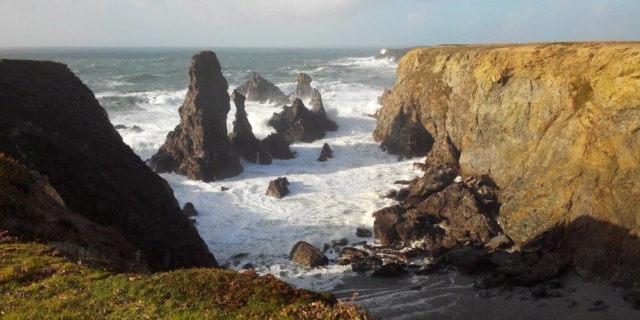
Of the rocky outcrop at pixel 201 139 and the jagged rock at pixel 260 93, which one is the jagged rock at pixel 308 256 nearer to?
the rocky outcrop at pixel 201 139

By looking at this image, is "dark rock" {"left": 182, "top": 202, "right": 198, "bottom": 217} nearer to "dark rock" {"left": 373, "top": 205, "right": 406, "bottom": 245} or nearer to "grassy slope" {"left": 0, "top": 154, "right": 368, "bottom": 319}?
"dark rock" {"left": 373, "top": 205, "right": 406, "bottom": 245}

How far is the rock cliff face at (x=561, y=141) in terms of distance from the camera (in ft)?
85.2

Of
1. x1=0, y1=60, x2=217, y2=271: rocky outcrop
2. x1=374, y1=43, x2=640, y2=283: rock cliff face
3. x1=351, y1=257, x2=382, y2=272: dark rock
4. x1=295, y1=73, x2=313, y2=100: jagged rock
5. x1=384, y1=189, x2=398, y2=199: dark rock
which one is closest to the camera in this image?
x1=0, y1=60, x2=217, y2=271: rocky outcrop

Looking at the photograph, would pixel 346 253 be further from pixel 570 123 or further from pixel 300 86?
pixel 300 86

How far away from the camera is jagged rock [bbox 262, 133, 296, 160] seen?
53.6 m

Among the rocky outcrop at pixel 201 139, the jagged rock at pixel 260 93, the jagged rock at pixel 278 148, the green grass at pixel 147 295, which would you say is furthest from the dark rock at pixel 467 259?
the jagged rock at pixel 260 93

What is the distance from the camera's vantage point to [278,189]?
138ft

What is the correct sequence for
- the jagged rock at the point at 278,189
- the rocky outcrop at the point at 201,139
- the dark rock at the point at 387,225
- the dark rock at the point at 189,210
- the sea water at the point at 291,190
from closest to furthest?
the sea water at the point at 291,190
the dark rock at the point at 387,225
the dark rock at the point at 189,210
the jagged rock at the point at 278,189
the rocky outcrop at the point at 201,139

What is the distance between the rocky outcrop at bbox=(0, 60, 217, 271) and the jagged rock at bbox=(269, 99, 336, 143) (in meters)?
32.1

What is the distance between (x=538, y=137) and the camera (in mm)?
34406

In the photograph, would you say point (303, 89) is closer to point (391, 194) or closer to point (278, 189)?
point (278, 189)

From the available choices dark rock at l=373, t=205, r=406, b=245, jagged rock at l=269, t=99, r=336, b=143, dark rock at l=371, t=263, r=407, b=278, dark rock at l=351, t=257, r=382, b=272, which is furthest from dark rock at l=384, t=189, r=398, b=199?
jagged rock at l=269, t=99, r=336, b=143

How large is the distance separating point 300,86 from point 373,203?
48.8m

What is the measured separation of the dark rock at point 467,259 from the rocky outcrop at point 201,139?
26805mm
